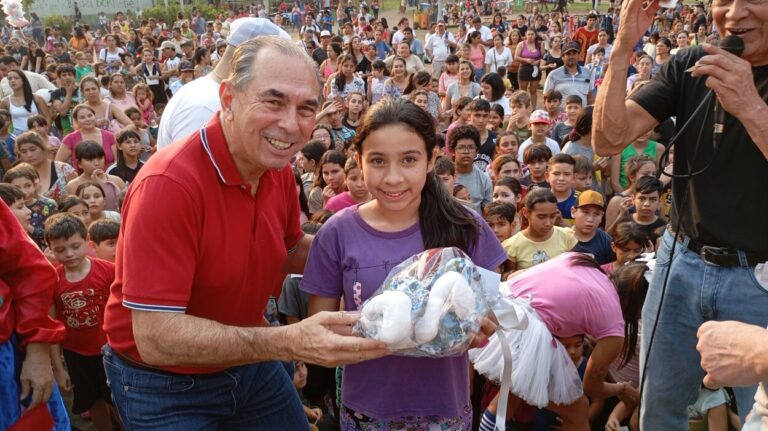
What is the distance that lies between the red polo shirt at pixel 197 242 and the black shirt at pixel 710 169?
62.4 inches

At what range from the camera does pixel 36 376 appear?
8.70 ft

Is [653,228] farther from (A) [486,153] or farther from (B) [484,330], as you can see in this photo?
(B) [484,330]

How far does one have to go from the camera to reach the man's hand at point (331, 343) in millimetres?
1922

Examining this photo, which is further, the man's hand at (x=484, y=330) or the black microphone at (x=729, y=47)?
the black microphone at (x=729, y=47)

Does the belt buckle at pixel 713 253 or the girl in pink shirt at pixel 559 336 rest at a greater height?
the belt buckle at pixel 713 253

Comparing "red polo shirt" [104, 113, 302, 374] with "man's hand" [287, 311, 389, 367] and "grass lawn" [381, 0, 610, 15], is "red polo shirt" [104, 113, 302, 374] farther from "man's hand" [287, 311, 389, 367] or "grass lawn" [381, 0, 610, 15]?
"grass lawn" [381, 0, 610, 15]

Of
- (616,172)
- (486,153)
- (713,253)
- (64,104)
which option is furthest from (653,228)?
(64,104)

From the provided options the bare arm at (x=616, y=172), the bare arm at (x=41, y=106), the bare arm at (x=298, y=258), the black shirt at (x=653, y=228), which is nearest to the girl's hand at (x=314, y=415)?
the bare arm at (x=298, y=258)

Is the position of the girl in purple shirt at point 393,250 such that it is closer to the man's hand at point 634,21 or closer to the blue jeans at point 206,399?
the blue jeans at point 206,399

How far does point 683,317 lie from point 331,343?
152 cm

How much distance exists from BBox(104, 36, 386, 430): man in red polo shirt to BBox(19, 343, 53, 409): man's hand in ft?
1.37

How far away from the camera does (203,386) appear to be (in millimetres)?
2398

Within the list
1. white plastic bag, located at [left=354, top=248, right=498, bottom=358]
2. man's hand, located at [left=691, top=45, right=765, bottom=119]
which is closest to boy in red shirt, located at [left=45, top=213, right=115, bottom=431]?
white plastic bag, located at [left=354, top=248, right=498, bottom=358]

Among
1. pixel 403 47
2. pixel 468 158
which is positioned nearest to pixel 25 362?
pixel 468 158
